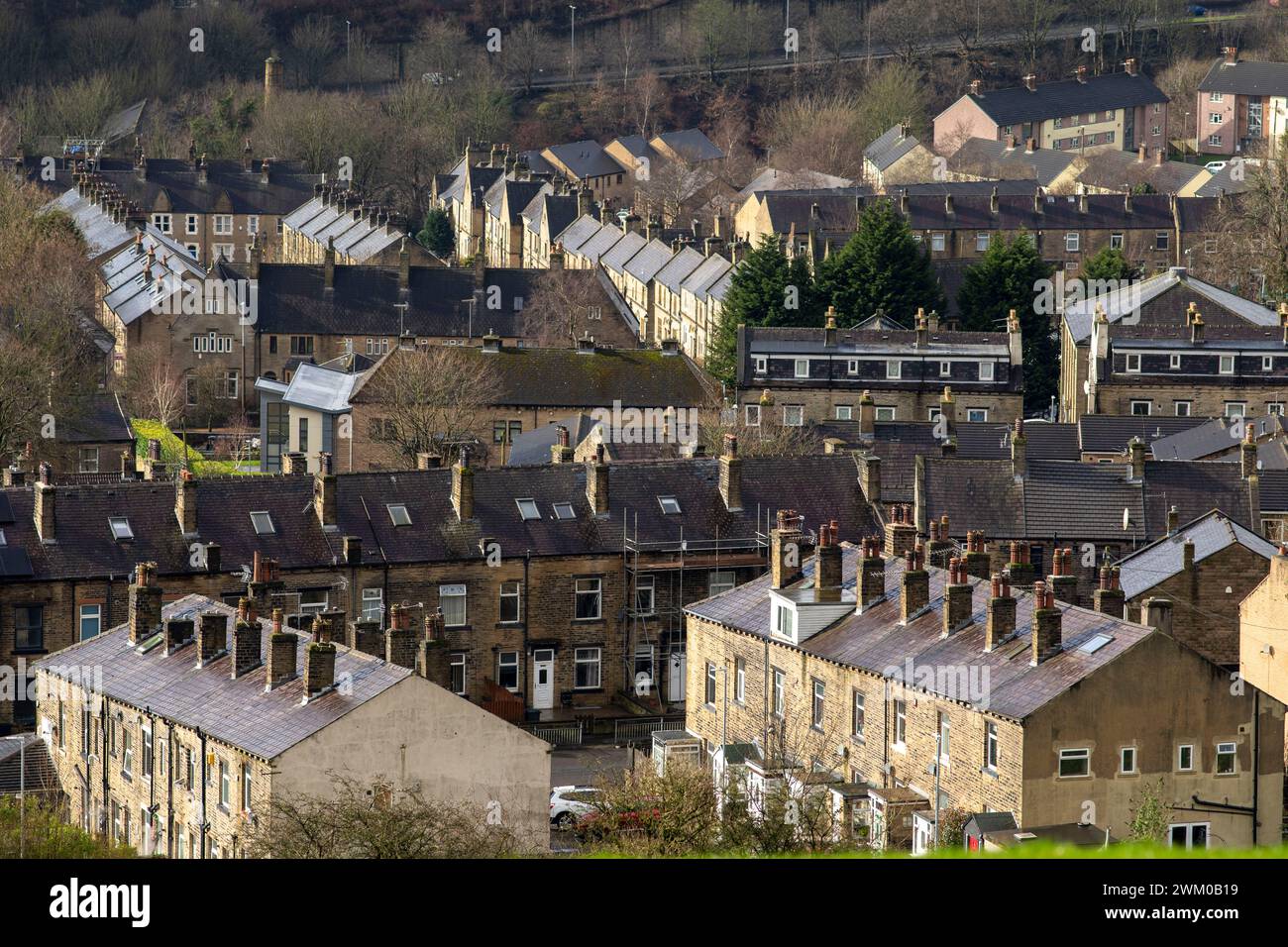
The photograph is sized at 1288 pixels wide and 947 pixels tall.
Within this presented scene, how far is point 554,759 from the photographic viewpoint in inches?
1761

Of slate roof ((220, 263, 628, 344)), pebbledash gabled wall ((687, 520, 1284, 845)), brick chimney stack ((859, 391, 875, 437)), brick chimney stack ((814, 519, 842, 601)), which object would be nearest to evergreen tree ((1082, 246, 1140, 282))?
slate roof ((220, 263, 628, 344))

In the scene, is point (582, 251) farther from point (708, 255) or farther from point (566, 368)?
point (566, 368)

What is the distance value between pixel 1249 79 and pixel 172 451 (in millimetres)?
92814

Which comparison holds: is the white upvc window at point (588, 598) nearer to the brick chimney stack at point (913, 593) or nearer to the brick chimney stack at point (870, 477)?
the brick chimney stack at point (870, 477)

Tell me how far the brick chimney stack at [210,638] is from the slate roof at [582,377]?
127ft

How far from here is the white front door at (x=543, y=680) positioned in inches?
1912

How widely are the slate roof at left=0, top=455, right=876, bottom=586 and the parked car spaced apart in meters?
10.3

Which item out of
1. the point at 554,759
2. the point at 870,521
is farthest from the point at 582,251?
the point at 554,759

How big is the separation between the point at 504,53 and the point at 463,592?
13564 cm

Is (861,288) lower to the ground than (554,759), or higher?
higher

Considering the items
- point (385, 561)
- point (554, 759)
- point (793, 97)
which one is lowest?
point (554, 759)

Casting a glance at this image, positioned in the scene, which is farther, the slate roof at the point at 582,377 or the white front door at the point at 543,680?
the slate roof at the point at 582,377

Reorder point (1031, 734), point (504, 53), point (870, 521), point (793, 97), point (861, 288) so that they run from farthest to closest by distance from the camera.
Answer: point (504, 53) < point (793, 97) < point (861, 288) < point (870, 521) < point (1031, 734)

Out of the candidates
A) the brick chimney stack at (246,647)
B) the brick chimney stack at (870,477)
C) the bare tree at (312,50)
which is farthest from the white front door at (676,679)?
the bare tree at (312,50)
